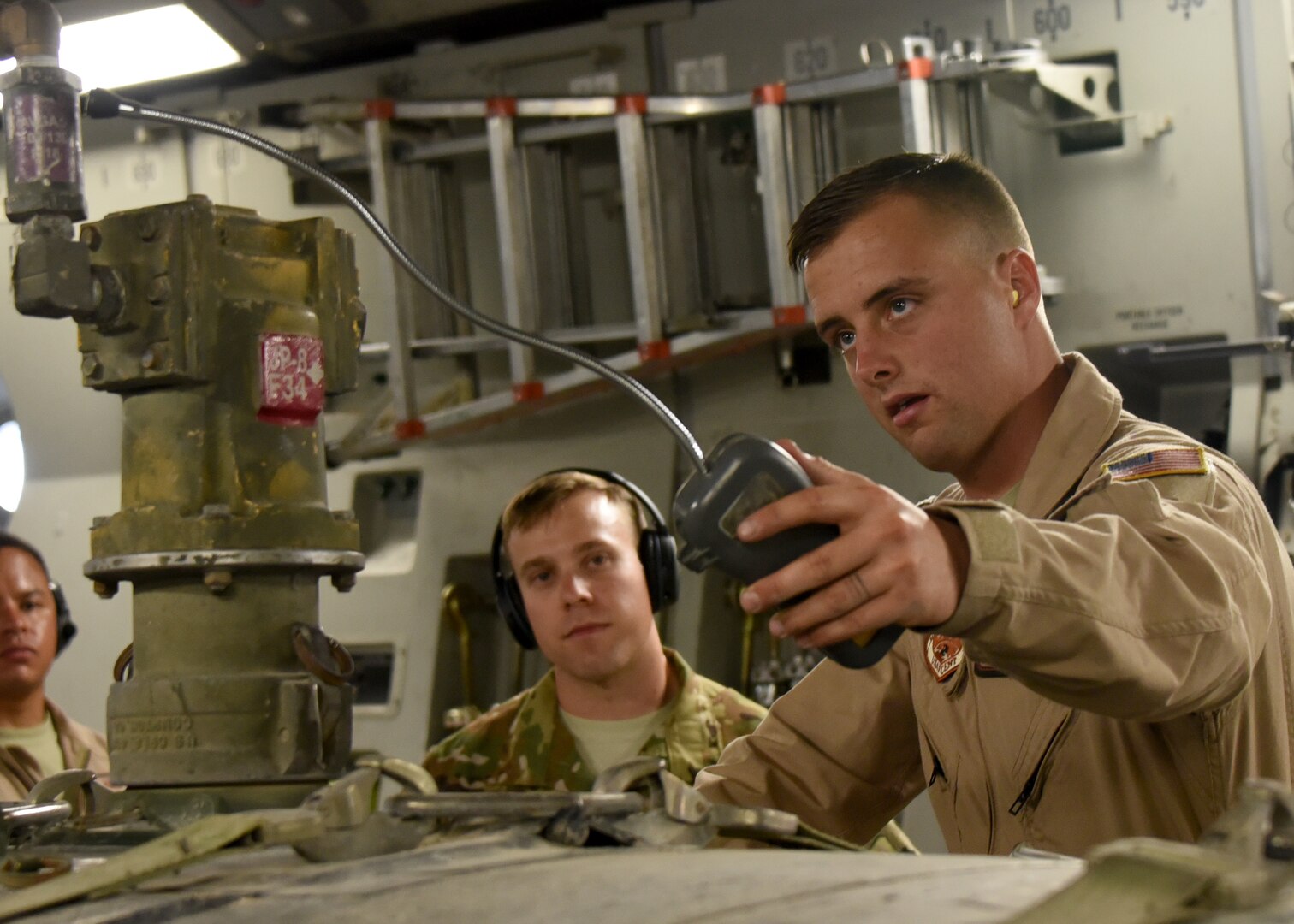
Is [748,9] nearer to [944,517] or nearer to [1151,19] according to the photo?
[1151,19]

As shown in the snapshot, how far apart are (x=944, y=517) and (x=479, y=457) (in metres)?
2.48

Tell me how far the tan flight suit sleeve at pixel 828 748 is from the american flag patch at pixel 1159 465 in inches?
18.5

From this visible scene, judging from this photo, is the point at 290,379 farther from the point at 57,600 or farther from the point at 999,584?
the point at 57,600

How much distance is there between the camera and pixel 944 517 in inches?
41.9

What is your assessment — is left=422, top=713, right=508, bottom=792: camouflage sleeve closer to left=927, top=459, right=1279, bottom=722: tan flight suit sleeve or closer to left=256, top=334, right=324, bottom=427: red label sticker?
left=256, top=334, right=324, bottom=427: red label sticker

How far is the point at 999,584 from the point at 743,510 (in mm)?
193

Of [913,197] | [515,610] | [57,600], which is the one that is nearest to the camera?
[913,197]

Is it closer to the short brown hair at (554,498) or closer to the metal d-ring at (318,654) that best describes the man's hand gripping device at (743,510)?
the metal d-ring at (318,654)

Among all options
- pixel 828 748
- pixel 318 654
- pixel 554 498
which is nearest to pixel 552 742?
pixel 554 498

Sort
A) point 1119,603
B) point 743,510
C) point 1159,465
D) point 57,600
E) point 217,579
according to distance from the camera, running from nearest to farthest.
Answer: point 743,510 → point 1119,603 → point 1159,465 → point 217,579 → point 57,600

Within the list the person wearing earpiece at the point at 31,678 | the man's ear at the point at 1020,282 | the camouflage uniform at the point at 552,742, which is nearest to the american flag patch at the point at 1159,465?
the man's ear at the point at 1020,282

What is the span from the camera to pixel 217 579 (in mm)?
1516

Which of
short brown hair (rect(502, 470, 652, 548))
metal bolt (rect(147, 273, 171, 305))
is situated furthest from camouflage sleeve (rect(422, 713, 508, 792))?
metal bolt (rect(147, 273, 171, 305))

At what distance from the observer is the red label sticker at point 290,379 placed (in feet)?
5.16
